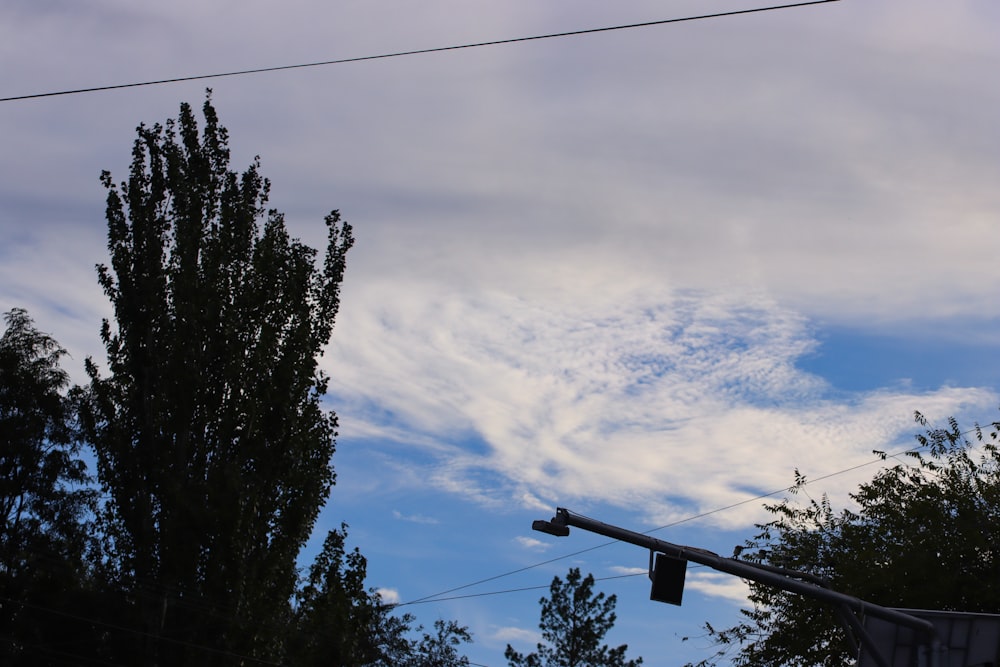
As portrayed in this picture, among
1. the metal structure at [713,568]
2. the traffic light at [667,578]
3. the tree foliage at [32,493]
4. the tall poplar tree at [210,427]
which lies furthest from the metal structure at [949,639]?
the tree foliage at [32,493]

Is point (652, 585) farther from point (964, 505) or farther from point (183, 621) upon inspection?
point (964, 505)

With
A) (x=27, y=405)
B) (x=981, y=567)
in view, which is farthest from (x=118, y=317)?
(x=981, y=567)

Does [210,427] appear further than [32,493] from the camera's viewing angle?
No

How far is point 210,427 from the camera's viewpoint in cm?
2288

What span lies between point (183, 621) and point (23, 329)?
20133 mm

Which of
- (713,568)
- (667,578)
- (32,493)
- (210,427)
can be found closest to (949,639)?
(713,568)

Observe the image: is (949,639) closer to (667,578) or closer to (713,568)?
(713,568)

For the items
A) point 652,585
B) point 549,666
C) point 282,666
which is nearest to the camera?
point 652,585

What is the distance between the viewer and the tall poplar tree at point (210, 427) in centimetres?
2167

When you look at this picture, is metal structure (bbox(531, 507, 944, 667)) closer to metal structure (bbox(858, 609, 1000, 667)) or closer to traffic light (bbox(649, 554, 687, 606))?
traffic light (bbox(649, 554, 687, 606))

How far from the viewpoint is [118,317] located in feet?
79.6

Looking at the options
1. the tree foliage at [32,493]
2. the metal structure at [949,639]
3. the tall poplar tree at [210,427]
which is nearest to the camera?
the metal structure at [949,639]

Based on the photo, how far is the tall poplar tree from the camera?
2167 cm

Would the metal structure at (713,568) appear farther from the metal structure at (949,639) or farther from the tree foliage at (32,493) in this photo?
the tree foliage at (32,493)
